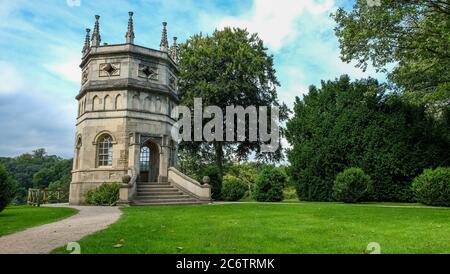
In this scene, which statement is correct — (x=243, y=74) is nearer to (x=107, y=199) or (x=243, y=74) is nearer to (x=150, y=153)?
(x=150, y=153)

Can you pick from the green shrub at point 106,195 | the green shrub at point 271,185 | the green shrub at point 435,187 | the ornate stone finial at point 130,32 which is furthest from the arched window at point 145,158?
the green shrub at point 435,187

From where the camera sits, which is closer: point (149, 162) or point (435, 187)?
point (435, 187)

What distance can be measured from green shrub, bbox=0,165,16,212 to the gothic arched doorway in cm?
1129

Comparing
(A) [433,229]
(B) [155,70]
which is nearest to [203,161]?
(B) [155,70]

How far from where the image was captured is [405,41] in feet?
55.7

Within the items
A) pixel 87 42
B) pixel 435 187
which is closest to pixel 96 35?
pixel 87 42

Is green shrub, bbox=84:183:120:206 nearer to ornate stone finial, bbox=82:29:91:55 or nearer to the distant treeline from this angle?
ornate stone finial, bbox=82:29:91:55

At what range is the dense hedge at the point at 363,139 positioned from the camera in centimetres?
1927

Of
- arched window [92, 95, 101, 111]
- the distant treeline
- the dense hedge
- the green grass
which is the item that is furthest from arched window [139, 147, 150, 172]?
the distant treeline

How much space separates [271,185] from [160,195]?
7.01 m

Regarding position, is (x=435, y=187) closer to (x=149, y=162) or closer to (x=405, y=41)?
(x=405, y=41)

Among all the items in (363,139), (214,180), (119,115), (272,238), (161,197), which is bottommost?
(272,238)

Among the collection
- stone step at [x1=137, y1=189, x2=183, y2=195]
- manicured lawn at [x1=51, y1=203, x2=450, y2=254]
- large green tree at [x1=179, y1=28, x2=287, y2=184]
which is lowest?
manicured lawn at [x1=51, y1=203, x2=450, y2=254]

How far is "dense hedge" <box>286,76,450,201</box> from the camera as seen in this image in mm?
19266
